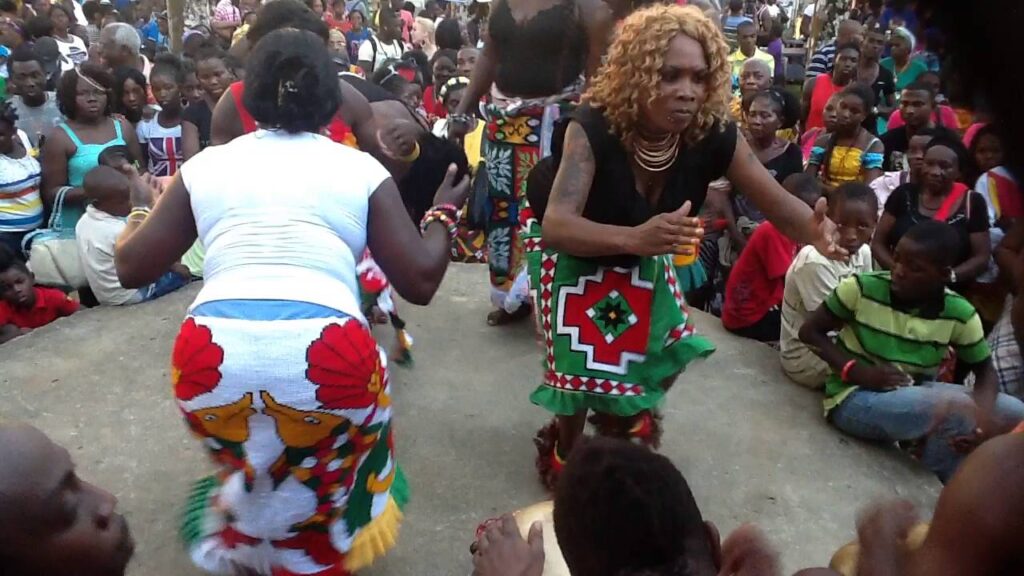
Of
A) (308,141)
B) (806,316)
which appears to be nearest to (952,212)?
(806,316)

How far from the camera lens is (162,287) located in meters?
5.01

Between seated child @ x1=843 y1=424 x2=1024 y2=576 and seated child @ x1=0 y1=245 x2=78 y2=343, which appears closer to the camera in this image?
seated child @ x1=843 y1=424 x2=1024 y2=576

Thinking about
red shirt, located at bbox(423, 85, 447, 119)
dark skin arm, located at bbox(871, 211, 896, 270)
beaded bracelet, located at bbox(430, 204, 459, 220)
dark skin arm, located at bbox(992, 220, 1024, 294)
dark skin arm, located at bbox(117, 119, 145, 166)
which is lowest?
red shirt, located at bbox(423, 85, 447, 119)

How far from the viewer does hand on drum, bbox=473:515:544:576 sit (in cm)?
185

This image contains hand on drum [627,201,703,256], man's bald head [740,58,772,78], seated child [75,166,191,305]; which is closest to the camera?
hand on drum [627,201,703,256]

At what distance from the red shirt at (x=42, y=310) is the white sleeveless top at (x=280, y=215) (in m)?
2.98

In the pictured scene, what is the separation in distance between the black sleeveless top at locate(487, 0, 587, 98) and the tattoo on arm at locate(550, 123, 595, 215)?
151 cm

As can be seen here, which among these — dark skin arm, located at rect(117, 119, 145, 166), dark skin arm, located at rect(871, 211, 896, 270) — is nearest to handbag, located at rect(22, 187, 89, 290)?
dark skin arm, located at rect(117, 119, 145, 166)

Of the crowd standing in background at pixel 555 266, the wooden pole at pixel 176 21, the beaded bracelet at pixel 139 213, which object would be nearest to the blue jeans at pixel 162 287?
the crowd standing in background at pixel 555 266

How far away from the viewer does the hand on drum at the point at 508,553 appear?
6.06ft

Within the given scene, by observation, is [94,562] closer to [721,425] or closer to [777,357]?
[721,425]

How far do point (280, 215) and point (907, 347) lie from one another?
2.70m

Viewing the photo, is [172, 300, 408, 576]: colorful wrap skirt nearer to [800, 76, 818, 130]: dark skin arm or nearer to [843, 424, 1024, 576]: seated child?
[843, 424, 1024, 576]: seated child

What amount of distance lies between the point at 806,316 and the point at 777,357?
0.41 meters
